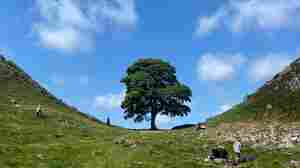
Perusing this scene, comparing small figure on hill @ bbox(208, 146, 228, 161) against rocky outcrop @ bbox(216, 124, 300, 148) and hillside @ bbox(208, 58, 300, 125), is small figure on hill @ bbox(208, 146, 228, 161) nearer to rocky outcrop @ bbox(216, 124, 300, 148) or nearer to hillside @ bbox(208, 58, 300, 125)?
rocky outcrop @ bbox(216, 124, 300, 148)

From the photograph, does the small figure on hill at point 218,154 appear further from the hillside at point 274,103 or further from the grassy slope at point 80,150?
the hillside at point 274,103

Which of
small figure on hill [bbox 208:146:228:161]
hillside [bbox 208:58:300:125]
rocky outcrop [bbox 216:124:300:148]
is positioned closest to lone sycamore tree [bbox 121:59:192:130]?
hillside [bbox 208:58:300:125]

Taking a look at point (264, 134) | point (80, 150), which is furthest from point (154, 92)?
point (80, 150)

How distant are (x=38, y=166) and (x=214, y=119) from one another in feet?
151

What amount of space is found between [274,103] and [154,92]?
31096mm

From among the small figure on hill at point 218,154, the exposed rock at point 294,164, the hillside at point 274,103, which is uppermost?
the hillside at point 274,103

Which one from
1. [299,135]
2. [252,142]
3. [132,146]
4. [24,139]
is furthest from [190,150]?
[24,139]

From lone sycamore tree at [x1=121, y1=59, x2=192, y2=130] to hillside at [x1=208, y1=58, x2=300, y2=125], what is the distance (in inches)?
672

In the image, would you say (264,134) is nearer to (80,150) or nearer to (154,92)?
(80,150)

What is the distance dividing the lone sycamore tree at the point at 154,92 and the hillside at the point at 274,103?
17081mm

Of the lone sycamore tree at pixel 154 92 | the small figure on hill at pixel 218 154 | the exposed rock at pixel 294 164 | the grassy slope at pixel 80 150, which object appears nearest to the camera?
the grassy slope at pixel 80 150

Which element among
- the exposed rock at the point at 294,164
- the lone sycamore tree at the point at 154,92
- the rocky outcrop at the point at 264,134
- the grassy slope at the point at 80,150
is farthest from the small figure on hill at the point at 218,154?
the lone sycamore tree at the point at 154,92

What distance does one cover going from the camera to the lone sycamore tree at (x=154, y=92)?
8944 centimetres

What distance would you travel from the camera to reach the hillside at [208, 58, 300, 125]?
199 ft
